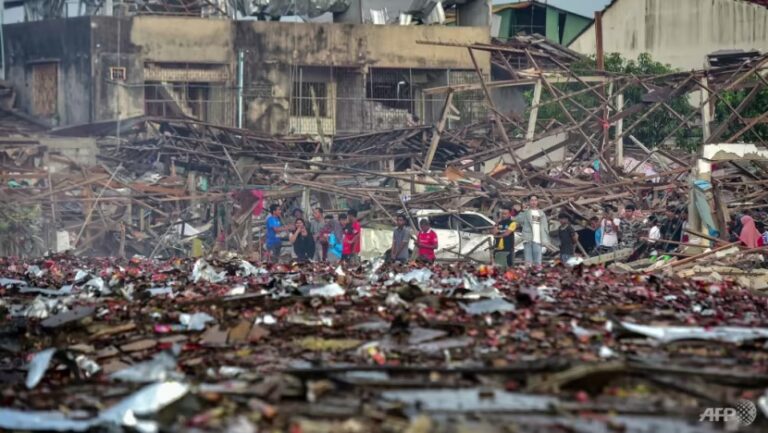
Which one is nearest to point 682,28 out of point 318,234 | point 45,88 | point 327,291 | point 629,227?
point 45,88

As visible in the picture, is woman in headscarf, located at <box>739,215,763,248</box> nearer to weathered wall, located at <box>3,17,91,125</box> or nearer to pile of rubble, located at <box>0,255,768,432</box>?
pile of rubble, located at <box>0,255,768,432</box>

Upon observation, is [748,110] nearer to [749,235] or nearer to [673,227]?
[673,227]

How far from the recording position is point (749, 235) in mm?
19250

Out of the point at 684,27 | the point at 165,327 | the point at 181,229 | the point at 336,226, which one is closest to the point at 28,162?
the point at 181,229

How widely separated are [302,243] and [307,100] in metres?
16.9

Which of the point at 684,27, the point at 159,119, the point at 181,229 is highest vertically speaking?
the point at 684,27

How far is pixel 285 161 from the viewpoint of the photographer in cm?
2886

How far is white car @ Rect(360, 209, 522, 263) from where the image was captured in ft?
73.9

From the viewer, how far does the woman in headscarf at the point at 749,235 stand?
62.4ft

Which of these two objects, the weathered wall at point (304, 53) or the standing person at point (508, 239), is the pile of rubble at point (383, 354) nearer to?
the standing person at point (508, 239)

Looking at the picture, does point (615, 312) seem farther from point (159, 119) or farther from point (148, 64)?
point (148, 64)

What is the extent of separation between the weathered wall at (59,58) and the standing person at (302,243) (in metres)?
16.3

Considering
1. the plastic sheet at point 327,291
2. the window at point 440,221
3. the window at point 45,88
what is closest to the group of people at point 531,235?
the window at point 440,221

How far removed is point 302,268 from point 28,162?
1328 cm
